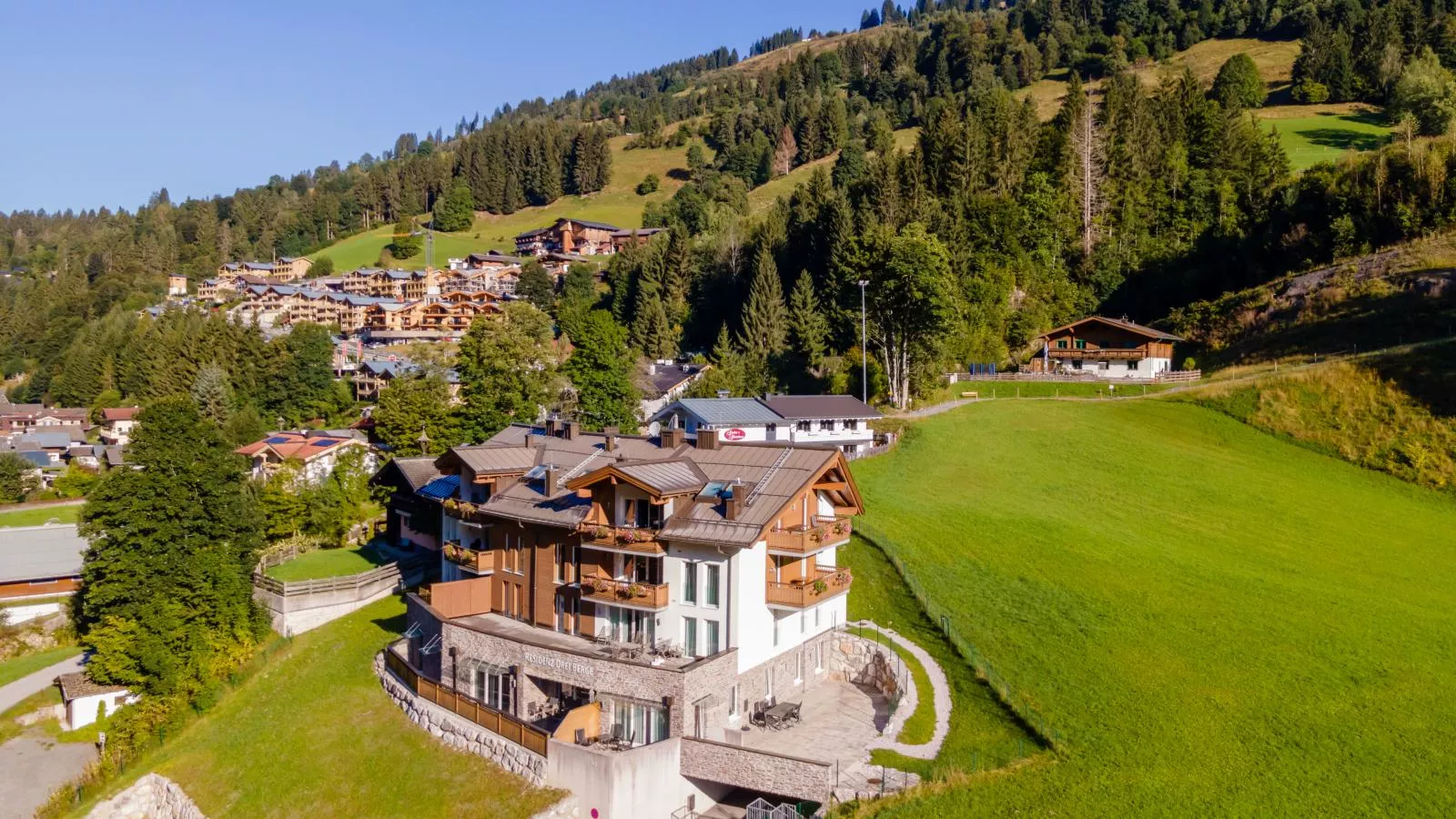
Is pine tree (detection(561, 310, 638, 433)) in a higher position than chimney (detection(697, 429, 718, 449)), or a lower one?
higher

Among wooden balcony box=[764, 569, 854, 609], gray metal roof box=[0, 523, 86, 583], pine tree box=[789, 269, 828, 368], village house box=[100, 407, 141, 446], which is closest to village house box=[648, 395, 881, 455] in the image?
wooden balcony box=[764, 569, 854, 609]

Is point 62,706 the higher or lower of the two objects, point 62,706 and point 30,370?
the lower

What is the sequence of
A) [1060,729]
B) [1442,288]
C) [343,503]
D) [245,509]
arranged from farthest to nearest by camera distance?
[1442,288] < [343,503] < [245,509] < [1060,729]

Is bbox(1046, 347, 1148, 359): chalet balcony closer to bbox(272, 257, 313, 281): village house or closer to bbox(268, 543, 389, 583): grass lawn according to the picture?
bbox(268, 543, 389, 583): grass lawn

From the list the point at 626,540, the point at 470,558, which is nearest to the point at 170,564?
the point at 470,558

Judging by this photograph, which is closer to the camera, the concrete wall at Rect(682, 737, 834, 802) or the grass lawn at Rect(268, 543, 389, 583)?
the concrete wall at Rect(682, 737, 834, 802)

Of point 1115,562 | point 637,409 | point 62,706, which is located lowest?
point 62,706

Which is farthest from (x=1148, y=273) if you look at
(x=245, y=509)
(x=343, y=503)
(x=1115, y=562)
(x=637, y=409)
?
(x=245, y=509)

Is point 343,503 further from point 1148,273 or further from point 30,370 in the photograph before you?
point 30,370
